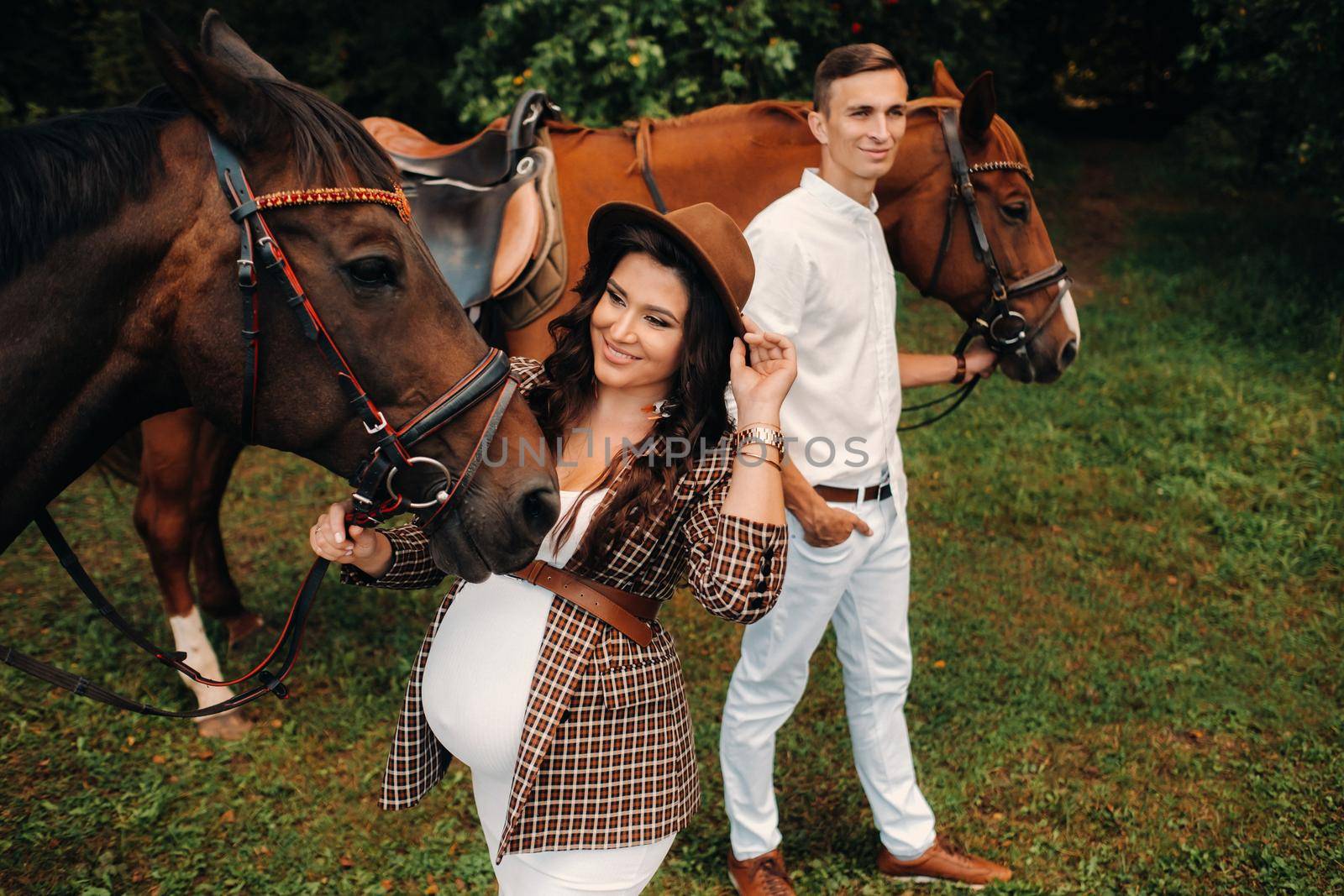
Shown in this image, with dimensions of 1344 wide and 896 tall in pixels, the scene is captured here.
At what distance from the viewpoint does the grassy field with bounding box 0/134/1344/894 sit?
3322 millimetres

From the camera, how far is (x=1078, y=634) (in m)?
4.69

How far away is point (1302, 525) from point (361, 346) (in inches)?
227

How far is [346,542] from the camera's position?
1.83 meters

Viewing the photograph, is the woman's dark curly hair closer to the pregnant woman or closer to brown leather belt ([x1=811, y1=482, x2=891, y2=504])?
the pregnant woman

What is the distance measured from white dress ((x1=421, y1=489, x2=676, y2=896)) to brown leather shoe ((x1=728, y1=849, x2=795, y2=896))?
1.27 m

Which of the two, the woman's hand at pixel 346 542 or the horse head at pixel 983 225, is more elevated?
the horse head at pixel 983 225

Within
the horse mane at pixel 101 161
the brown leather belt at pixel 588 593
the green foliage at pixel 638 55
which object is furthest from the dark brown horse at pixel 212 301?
the green foliage at pixel 638 55

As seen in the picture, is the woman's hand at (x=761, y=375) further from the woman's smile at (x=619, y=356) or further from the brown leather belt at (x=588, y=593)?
the brown leather belt at (x=588, y=593)

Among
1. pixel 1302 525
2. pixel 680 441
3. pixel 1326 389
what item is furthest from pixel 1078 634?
pixel 1326 389

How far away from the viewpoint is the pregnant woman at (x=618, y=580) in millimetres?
1822

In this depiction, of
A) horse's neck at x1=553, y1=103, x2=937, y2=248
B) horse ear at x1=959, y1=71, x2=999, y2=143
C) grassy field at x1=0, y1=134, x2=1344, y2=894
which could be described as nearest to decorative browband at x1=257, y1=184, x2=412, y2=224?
horse's neck at x1=553, y1=103, x2=937, y2=248

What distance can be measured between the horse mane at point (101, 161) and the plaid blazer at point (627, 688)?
770 millimetres

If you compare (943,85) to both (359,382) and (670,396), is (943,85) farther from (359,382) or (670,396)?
(359,382)

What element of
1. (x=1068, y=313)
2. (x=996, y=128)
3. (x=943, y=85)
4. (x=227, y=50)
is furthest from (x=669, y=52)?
(x=227, y=50)
